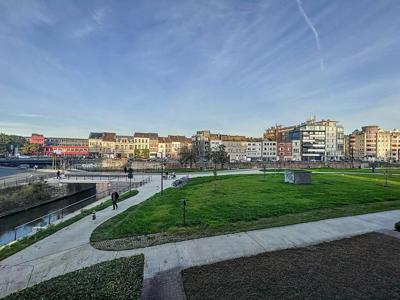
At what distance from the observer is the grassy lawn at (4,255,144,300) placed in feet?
19.4

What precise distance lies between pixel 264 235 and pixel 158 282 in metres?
6.75

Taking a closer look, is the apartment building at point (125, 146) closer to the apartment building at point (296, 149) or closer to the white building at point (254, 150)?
the white building at point (254, 150)

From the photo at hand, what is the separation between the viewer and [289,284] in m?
7.93

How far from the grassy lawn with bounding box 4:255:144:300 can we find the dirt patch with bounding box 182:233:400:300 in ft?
6.12

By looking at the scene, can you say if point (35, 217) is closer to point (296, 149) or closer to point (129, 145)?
point (129, 145)

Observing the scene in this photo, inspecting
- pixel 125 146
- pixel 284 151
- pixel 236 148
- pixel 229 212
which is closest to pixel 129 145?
pixel 125 146

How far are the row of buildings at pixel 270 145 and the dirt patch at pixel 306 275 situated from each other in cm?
10012

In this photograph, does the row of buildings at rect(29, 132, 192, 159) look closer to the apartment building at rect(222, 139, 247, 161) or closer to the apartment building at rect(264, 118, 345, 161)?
the apartment building at rect(222, 139, 247, 161)

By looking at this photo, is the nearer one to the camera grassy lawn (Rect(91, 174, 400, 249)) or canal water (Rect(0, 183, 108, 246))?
grassy lawn (Rect(91, 174, 400, 249))

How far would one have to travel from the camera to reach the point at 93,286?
20.9ft

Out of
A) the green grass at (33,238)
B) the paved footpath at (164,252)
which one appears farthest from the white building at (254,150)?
the green grass at (33,238)

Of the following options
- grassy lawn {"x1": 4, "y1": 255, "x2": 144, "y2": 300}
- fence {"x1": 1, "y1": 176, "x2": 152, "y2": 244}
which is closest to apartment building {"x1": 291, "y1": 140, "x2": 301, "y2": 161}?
fence {"x1": 1, "y1": 176, "x2": 152, "y2": 244}

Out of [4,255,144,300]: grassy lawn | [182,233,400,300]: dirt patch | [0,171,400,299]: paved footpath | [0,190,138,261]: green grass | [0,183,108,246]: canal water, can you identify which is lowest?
[0,183,108,246]: canal water

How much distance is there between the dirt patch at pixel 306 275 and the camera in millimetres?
7426
